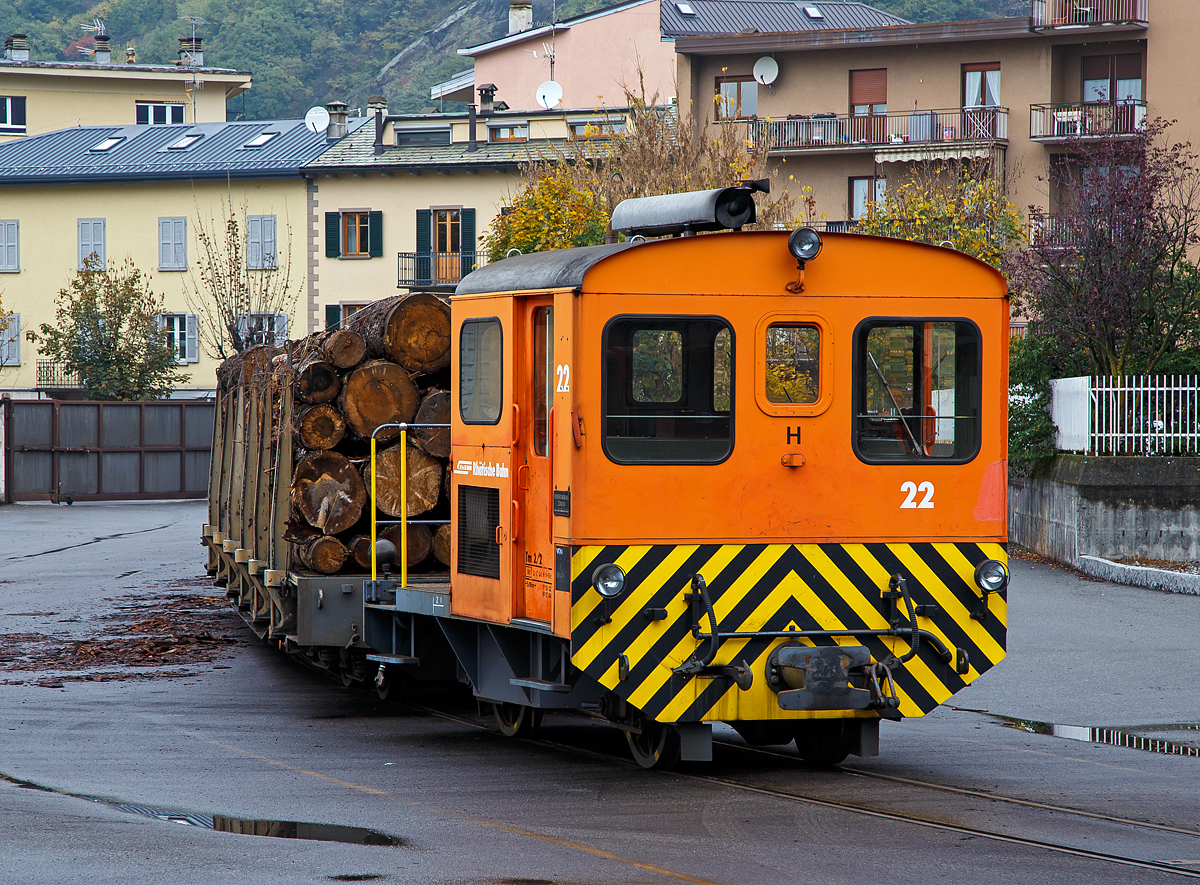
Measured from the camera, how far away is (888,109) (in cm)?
4659

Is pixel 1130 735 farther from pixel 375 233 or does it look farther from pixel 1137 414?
pixel 375 233

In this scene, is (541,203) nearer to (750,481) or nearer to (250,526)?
(250,526)

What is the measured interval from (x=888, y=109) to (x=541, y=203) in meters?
23.7

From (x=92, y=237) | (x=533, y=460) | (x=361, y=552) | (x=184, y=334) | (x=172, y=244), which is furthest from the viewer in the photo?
(x=184, y=334)

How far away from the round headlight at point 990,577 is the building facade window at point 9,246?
4963 centimetres

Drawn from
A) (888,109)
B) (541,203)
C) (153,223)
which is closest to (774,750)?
(541,203)

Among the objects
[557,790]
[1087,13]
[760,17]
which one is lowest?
[557,790]

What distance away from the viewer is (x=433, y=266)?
48.7 metres

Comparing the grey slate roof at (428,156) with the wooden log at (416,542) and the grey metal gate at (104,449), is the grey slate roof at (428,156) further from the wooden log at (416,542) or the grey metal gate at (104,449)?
the wooden log at (416,542)

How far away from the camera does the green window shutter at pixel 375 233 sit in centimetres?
4919

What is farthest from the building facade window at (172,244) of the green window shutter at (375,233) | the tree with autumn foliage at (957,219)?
the tree with autumn foliage at (957,219)

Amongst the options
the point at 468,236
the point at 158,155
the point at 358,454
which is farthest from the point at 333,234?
the point at 358,454

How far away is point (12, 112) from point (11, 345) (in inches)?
697

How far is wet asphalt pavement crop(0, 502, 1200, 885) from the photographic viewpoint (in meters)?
6.59
